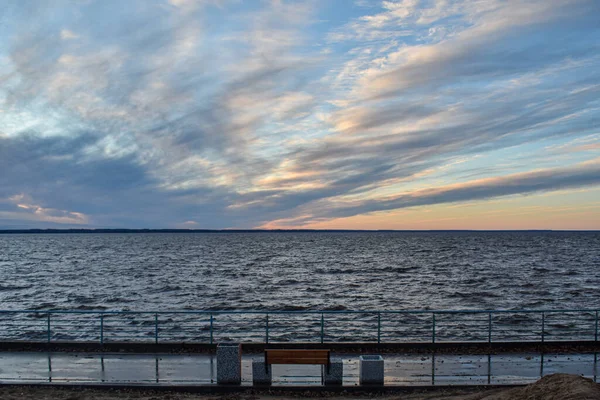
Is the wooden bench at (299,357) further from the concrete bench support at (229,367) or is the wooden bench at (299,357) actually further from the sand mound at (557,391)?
the sand mound at (557,391)

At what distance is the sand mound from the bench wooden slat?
3521mm

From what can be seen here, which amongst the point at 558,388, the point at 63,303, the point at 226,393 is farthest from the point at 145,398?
the point at 63,303

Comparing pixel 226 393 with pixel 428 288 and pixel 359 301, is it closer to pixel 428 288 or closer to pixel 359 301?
pixel 359 301

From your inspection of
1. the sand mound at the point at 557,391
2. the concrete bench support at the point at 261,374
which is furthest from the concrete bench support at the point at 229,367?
the sand mound at the point at 557,391

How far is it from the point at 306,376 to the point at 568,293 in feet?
128

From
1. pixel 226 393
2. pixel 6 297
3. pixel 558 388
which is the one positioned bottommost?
pixel 6 297

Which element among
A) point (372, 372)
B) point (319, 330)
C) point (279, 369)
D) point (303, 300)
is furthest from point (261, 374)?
point (303, 300)

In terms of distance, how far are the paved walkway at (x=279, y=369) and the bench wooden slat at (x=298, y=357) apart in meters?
0.81

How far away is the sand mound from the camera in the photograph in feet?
29.2

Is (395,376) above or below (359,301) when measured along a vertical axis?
above

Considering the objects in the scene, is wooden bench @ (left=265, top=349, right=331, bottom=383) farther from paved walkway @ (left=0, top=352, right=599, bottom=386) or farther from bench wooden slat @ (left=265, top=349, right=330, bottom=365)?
paved walkway @ (left=0, top=352, right=599, bottom=386)

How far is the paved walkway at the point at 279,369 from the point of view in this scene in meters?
12.7

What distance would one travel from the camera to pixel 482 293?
44188mm

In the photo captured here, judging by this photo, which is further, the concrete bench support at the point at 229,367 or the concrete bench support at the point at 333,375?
the concrete bench support at the point at 229,367
